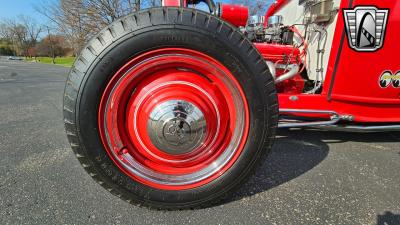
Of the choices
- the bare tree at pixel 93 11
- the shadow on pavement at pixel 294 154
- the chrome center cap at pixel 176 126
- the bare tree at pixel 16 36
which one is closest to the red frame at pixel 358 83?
the shadow on pavement at pixel 294 154

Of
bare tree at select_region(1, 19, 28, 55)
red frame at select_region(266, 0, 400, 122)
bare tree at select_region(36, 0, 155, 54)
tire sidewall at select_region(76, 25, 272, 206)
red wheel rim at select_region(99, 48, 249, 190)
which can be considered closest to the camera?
tire sidewall at select_region(76, 25, 272, 206)

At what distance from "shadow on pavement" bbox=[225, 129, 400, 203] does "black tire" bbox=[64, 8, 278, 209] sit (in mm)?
424

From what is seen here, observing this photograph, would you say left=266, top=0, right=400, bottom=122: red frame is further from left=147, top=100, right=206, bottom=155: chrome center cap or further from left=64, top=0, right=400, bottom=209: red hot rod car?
left=147, top=100, right=206, bottom=155: chrome center cap

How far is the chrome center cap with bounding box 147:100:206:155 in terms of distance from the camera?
4.56 feet

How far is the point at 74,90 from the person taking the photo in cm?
130

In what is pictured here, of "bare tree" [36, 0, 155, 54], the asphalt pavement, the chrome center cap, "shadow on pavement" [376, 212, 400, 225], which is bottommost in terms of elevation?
"shadow on pavement" [376, 212, 400, 225]

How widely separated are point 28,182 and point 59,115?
2.05 m

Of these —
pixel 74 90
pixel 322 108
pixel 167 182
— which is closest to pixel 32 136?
pixel 74 90

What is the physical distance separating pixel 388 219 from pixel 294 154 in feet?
2.88

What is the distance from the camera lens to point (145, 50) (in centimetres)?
130

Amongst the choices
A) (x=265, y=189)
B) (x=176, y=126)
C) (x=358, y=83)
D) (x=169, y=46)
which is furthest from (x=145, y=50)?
(x=358, y=83)

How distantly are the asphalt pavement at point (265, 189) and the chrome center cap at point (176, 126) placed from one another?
420mm

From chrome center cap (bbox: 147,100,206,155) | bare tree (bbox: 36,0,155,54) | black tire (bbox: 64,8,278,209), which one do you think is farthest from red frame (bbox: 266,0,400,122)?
bare tree (bbox: 36,0,155,54)

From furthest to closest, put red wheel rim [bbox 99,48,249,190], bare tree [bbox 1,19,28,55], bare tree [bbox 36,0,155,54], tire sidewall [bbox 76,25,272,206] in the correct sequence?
bare tree [bbox 1,19,28,55], bare tree [bbox 36,0,155,54], red wheel rim [bbox 99,48,249,190], tire sidewall [bbox 76,25,272,206]
